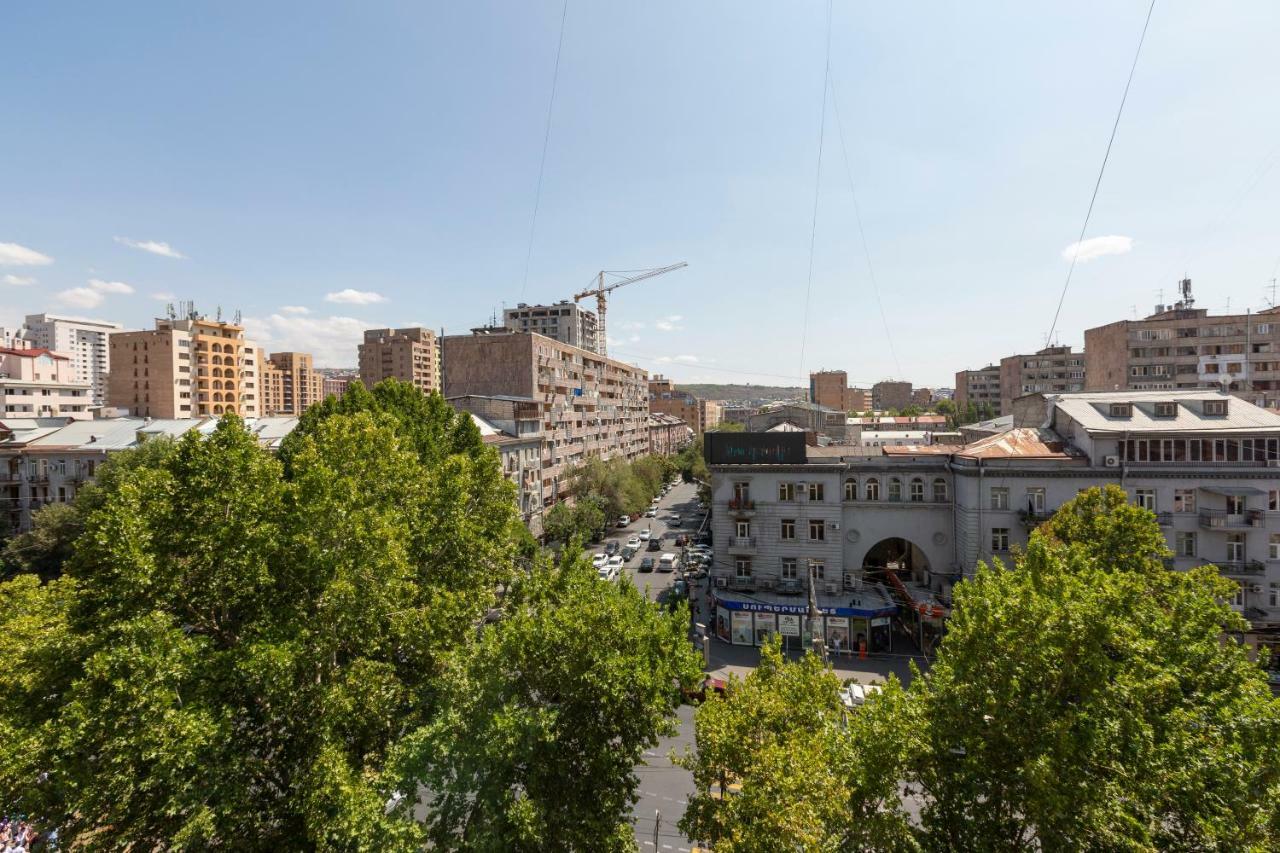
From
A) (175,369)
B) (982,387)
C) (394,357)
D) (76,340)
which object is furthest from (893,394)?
(76,340)

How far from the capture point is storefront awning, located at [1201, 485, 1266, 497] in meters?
28.6

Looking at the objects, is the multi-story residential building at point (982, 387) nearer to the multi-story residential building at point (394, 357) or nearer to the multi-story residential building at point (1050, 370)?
the multi-story residential building at point (1050, 370)

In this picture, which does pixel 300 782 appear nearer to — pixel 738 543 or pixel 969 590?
pixel 969 590

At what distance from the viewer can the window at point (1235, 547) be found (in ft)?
95.7

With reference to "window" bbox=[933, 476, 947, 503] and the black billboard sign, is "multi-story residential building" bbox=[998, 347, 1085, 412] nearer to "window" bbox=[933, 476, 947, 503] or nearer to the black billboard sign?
"window" bbox=[933, 476, 947, 503]

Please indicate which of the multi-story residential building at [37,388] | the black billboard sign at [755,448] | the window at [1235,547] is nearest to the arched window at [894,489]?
the black billboard sign at [755,448]

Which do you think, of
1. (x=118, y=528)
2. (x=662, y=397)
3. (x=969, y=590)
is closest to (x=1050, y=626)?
(x=969, y=590)

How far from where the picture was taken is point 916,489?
33375 millimetres

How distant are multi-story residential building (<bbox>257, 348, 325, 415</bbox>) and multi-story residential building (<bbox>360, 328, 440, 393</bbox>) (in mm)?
18863

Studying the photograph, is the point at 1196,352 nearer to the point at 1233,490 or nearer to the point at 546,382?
the point at 1233,490

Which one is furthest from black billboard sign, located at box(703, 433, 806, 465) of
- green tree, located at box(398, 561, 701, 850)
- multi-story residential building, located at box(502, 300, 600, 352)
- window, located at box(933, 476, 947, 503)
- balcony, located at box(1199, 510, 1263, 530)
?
multi-story residential building, located at box(502, 300, 600, 352)

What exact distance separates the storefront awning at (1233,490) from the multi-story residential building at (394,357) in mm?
138492

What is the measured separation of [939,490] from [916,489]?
1.28 metres

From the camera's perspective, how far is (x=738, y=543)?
1346 inches
